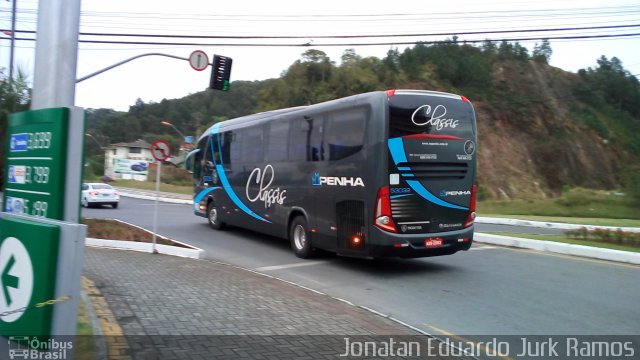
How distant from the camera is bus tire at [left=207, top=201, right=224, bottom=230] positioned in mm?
16047

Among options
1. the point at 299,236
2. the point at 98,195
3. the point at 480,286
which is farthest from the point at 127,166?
the point at 480,286

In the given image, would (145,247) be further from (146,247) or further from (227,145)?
(227,145)

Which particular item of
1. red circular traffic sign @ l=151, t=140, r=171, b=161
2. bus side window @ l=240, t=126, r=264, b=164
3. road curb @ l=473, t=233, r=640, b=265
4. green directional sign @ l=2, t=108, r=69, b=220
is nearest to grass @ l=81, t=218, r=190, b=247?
red circular traffic sign @ l=151, t=140, r=171, b=161

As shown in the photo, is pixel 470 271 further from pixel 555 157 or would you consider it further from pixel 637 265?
pixel 555 157

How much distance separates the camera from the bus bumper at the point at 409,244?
30.2 feet

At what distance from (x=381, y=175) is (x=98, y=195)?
67.1ft

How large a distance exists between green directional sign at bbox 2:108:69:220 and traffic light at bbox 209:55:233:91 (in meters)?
12.5

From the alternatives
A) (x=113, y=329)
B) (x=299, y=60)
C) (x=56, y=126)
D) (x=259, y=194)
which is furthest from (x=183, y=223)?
(x=299, y=60)

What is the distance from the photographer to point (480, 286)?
8828mm

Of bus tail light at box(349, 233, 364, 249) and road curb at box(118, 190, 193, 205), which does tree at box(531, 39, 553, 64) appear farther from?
bus tail light at box(349, 233, 364, 249)

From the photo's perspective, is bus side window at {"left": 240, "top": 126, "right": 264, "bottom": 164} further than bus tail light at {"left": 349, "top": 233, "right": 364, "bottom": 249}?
Yes

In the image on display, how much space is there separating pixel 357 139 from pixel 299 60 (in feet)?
157

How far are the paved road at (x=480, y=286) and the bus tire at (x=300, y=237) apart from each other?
0.78 ft

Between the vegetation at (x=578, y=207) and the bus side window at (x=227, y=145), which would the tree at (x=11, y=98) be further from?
the vegetation at (x=578, y=207)
